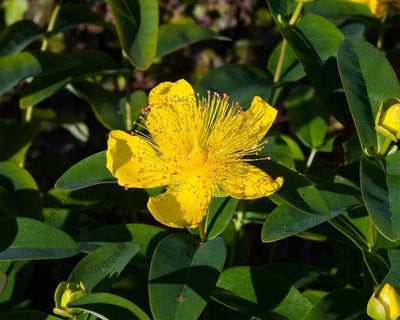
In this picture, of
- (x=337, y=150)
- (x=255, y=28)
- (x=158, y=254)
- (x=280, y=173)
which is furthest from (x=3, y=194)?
(x=255, y=28)

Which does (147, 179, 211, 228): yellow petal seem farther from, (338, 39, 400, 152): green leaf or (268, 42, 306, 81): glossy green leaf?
(268, 42, 306, 81): glossy green leaf

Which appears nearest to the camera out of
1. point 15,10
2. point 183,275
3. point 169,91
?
point 183,275

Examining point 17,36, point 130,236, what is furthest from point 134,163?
point 17,36

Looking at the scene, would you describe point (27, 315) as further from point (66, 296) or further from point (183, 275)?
point (183, 275)

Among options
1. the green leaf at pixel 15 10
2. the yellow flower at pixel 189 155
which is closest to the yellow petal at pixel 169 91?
the yellow flower at pixel 189 155

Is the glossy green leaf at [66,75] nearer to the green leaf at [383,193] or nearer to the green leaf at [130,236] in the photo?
the green leaf at [130,236]

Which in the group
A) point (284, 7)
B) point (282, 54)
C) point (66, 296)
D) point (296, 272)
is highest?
point (284, 7)
